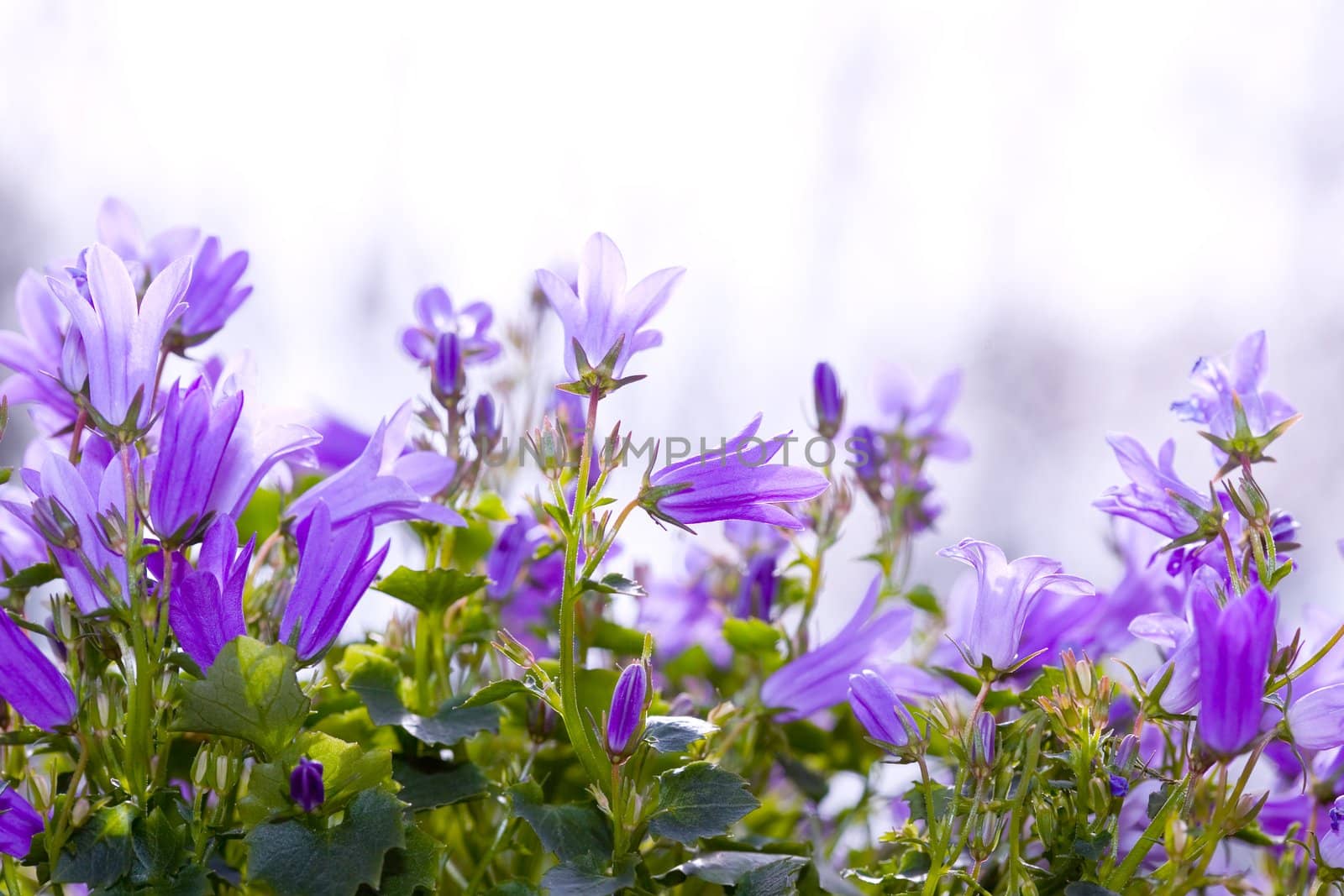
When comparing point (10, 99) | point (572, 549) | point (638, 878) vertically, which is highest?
point (10, 99)

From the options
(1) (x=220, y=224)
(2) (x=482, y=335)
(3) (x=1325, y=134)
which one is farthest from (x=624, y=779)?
(3) (x=1325, y=134)

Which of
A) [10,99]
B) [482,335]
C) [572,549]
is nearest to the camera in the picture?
[572,549]

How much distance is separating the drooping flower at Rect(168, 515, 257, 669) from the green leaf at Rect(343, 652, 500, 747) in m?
0.08

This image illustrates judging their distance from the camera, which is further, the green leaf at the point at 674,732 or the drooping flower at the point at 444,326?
the drooping flower at the point at 444,326

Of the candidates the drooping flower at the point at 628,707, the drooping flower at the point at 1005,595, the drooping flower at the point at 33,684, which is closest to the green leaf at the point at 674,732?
the drooping flower at the point at 628,707

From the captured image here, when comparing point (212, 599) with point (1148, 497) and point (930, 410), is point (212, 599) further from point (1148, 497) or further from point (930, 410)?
point (930, 410)

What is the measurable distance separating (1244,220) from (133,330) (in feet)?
7.16

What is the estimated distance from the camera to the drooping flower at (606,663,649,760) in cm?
46

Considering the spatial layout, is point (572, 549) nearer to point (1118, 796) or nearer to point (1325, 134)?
point (1118, 796)

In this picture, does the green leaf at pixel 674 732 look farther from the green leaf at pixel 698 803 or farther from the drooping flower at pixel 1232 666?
the drooping flower at pixel 1232 666

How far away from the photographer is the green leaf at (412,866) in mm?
478

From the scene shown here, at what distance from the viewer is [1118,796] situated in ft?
1.64

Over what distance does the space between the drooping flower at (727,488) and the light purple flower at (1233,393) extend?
0.20 metres

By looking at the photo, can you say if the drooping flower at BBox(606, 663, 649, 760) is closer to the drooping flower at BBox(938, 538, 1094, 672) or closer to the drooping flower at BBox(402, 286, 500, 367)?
the drooping flower at BBox(938, 538, 1094, 672)
